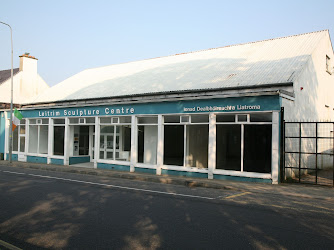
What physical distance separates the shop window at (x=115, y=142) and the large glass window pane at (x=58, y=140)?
3.55m

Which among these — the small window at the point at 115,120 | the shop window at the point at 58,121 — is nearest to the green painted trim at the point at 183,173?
the small window at the point at 115,120

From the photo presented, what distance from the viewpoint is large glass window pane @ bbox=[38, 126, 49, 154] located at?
24.2m

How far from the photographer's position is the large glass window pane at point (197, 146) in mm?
16266

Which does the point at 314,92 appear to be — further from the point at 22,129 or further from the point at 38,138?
the point at 22,129

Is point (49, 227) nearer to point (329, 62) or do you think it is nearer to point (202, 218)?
point (202, 218)

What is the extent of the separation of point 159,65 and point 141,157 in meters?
9.68

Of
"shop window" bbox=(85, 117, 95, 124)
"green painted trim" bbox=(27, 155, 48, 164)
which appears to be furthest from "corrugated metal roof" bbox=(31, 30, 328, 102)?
"green painted trim" bbox=(27, 155, 48, 164)

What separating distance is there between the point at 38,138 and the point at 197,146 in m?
13.6

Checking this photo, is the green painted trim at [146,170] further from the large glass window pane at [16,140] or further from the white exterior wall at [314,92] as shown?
the large glass window pane at [16,140]

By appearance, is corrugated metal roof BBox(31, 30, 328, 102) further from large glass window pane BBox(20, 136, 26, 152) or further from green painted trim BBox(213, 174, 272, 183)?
green painted trim BBox(213, 174, 272, 183)

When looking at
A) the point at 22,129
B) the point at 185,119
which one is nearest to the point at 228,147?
the point at 185,119

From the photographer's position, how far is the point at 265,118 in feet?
47.2

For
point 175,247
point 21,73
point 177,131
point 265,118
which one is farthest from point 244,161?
point 21,73

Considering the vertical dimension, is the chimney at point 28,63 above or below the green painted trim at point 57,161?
above
